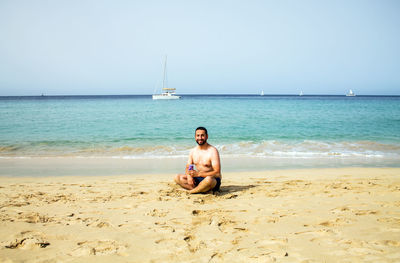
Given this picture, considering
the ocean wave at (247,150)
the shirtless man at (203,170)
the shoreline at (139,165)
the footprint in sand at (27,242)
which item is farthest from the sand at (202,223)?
the ocean wave at (247,150)

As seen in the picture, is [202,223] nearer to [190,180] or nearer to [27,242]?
[190,180]

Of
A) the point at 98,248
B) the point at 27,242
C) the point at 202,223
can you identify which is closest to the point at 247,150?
the point at 202,223

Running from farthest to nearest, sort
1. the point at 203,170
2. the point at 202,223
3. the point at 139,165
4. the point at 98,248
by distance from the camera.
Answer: the point at 139,165 → the point at 203,170 → the point at 202,223 → the point at 98,248

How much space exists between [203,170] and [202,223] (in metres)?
1.83

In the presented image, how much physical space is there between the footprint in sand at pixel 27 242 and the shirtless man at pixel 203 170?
2642mm

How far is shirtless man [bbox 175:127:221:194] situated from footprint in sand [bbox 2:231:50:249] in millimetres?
2642

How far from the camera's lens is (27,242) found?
10.1 feet

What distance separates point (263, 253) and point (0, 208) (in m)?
3.95

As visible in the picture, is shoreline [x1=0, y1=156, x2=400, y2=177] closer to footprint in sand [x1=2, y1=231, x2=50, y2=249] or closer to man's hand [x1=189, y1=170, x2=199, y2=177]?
man's hand [x1=189, y1=170, x2=199, y2=177]

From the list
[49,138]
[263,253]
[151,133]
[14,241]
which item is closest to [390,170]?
[263,253]

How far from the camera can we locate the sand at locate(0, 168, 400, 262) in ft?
9.39

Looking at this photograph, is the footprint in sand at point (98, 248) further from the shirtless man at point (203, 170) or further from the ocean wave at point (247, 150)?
the ocean wave at point (247, 150)

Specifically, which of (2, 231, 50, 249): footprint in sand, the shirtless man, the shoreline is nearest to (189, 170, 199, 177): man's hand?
the shirtless man

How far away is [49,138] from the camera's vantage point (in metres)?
14.3
